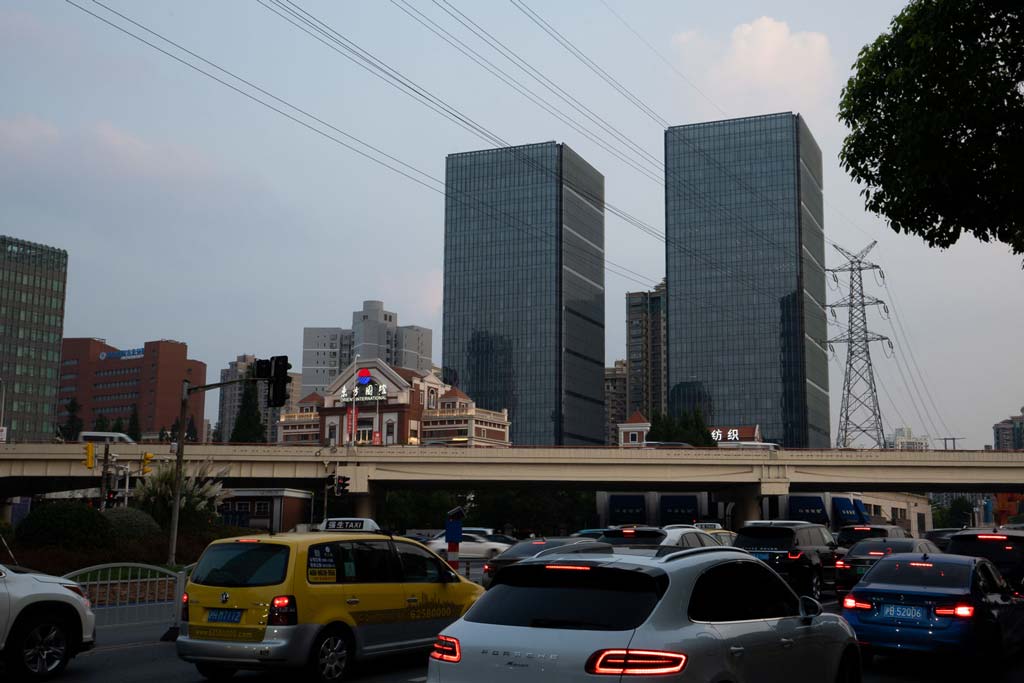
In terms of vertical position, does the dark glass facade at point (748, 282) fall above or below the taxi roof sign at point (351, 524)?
above

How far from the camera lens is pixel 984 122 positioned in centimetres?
1708

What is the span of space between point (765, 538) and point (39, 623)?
15.8m

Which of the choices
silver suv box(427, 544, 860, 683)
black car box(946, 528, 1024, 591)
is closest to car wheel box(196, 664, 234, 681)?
silver suv box(427, 544, 860, 683)

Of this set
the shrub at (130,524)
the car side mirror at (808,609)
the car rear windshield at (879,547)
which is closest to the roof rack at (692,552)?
the car side mirror at (808,609)

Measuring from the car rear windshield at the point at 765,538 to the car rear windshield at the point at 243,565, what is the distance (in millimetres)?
13557

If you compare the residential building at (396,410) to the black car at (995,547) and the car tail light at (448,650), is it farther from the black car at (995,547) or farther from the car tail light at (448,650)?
the car tail light at (448,650)

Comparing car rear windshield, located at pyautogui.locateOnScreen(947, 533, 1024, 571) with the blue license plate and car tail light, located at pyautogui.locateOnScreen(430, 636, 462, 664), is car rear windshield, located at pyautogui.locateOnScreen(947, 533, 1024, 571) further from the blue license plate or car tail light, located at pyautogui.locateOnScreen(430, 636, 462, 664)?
car tail light, located at pyautogui.locateOnScreen(430, 636, 462, 664)

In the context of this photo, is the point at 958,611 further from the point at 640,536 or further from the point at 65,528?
the point at 65,528

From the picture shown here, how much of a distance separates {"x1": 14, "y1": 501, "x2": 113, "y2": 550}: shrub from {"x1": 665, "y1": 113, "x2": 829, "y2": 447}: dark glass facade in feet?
499

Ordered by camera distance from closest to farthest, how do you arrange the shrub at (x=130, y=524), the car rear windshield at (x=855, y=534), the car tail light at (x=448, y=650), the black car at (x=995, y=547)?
the car tail light at (x=448, y=650) < the black car at (x=995, y=547) < the car rear windshield at (x=855, y=534) < the shrub at (x=130, y=524)

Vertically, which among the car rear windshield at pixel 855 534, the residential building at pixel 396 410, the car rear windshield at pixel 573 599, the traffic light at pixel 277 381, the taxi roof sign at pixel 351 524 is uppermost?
the residential building at pixel 396 410

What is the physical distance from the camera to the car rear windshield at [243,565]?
1180 cm

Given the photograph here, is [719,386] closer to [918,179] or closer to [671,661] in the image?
[918,179]

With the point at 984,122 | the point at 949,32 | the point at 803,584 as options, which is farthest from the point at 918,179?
the point at 803,584
